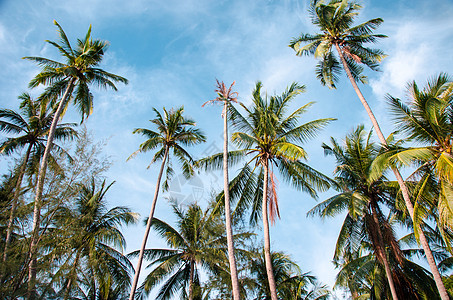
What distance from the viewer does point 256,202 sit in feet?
43.4

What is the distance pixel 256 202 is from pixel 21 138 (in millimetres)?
12350

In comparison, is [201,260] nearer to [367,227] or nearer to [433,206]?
[367,227]

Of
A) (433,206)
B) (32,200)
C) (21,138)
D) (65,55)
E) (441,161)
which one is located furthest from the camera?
(21,138)

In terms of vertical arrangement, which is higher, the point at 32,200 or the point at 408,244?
the point at 408,244

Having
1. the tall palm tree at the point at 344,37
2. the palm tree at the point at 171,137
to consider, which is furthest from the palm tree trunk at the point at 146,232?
the tall palm tree at the point at 344,37

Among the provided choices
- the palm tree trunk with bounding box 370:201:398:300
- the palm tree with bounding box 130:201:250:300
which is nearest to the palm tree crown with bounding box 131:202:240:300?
the palm tree with bounding box 130:201:250:300

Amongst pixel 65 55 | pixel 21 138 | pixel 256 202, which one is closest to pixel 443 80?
pixel 256 202

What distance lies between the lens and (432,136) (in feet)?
31.0

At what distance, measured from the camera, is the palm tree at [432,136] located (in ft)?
26.6

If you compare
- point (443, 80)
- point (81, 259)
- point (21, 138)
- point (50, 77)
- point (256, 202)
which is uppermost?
point (50, 77)

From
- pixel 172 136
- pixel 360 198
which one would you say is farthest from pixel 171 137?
pixel 360 198

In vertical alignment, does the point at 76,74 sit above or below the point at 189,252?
above

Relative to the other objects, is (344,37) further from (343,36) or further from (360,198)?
(360,198)

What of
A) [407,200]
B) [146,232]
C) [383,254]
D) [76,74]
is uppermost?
[76,74]
